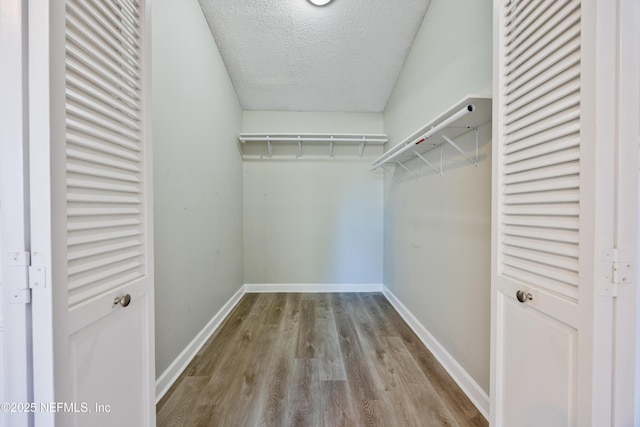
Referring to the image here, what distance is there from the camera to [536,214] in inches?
30.9

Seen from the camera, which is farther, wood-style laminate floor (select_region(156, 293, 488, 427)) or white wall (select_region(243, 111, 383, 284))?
white wall (select_region(243, 111, 383, 284))

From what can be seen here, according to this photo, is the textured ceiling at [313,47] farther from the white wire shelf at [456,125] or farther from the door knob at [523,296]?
Result: the door knob at [523,296]

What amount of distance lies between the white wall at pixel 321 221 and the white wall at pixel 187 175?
67cm

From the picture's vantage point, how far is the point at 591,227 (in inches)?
24.6

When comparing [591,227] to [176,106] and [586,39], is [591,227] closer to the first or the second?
[586,39]

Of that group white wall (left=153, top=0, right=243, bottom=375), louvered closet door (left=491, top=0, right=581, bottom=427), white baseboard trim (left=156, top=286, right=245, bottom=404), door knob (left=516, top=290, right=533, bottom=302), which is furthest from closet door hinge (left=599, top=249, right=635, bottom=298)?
white baseboard trim (left=156, top=286, right=245, bottom=404)

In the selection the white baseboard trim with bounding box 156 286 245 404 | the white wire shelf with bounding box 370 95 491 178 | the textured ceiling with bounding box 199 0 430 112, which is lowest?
the white baseboard trim with bounding box 156 286 245 404

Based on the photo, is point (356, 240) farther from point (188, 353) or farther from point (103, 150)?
point (103, 150)

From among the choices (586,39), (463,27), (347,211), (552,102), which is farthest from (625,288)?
(347,211)

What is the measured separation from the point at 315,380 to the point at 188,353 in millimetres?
925

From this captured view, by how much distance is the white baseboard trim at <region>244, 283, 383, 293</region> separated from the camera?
327 centimetres

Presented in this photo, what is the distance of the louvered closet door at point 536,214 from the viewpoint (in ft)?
2.25

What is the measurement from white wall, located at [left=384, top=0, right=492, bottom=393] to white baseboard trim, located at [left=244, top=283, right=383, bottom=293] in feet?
2.58

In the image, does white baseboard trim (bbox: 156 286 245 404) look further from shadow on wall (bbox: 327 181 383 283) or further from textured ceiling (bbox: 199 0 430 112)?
textured ceiling (bbox: 199 0 430 112)
